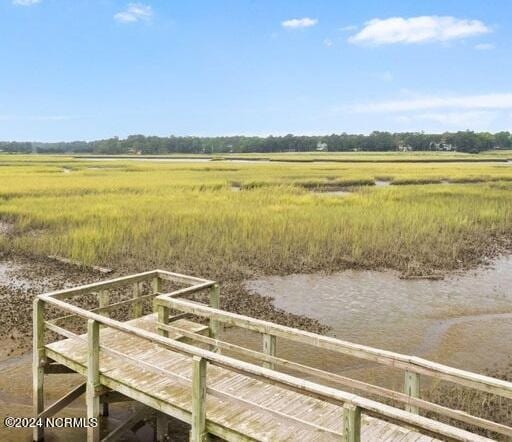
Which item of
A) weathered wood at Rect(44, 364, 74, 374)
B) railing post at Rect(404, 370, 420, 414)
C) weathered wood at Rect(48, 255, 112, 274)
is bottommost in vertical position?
weathered wood at Rect(48, 255, 112, 274)

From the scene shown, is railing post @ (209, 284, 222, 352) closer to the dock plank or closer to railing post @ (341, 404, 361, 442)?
the dock plank

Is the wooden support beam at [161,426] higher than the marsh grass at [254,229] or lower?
lower

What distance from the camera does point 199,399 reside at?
205 inches

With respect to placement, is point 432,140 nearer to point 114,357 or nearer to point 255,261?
point 255,261

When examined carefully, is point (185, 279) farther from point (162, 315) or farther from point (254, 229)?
point (254, 229)

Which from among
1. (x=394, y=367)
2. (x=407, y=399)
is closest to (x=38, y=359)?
(x=394, y=367)

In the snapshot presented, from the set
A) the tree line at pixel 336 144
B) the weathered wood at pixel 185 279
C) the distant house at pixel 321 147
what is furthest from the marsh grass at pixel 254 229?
the distant house at pixel 321 147

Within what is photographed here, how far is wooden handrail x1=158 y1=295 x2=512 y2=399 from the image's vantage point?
4.65 metres

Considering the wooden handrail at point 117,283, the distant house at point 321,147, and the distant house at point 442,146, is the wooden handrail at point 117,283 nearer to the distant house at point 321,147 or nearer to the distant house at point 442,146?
the distant house at point 442,146

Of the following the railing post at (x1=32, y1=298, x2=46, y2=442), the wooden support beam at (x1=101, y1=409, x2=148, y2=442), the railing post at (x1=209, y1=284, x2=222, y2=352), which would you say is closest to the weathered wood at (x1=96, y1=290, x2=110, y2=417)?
the wooden support beam at (x1=101, y1=409, x2=148, y2=442)

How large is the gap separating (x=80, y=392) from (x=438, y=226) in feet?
58.9

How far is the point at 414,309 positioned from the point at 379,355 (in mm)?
7861

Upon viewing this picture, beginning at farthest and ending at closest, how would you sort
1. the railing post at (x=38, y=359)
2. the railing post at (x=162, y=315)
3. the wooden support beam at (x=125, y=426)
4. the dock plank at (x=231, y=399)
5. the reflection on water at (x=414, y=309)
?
the reflection on water at (x=414, y=309)
the railing post at (x=162, y=315)
the railing post at (x=38, y=359)
the wooden support beam at (x=125, y=426)
the dock plank at (x=231, y=399)

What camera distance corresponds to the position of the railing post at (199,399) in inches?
205
